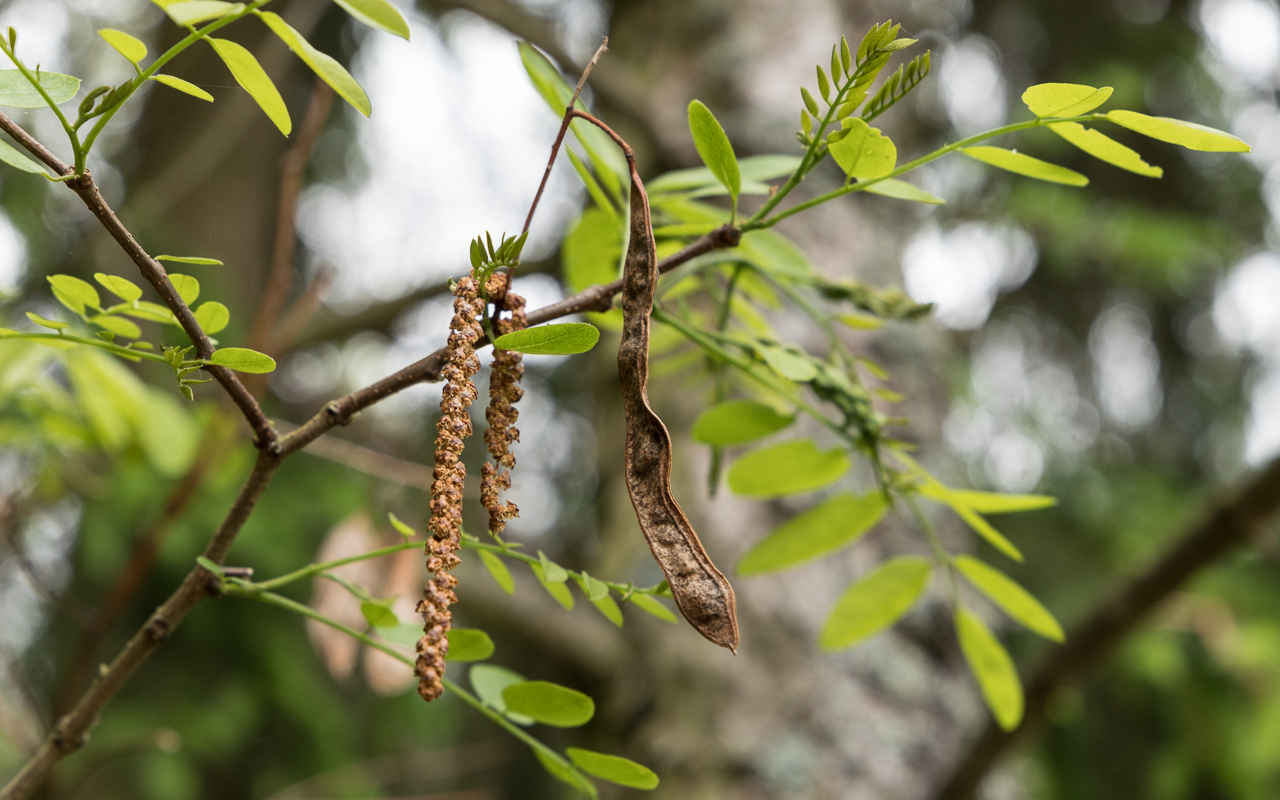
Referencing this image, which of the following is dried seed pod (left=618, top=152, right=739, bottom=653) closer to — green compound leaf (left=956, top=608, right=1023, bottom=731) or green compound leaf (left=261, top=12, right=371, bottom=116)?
green compound leaf (left=261, top=12, right=371, bottom=116)

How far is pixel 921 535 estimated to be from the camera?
1390 mm

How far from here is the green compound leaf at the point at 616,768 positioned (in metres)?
0.46

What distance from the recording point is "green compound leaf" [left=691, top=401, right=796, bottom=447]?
59 cm

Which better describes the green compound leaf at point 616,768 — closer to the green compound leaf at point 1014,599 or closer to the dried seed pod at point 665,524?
the dried seed pod at point 665,524

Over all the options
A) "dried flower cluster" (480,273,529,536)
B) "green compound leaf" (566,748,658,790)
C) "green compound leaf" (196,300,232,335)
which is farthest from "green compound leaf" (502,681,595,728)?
"green compound leaf" (196,300,232,335)

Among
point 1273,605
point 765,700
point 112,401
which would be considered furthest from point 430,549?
point 1273,605

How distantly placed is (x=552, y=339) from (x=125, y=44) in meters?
0.21

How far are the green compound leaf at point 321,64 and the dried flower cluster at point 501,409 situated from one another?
10 centimetres

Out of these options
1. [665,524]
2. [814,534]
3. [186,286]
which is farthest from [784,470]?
[186,286]

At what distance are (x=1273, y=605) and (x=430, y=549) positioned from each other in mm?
2442

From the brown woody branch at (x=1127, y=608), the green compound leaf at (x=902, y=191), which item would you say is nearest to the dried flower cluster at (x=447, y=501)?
the green compound leaf at (x=902, y=191)

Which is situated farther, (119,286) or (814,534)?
(814,534)

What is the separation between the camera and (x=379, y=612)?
510 mm

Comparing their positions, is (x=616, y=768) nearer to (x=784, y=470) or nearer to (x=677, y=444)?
(x=784, y=470)
